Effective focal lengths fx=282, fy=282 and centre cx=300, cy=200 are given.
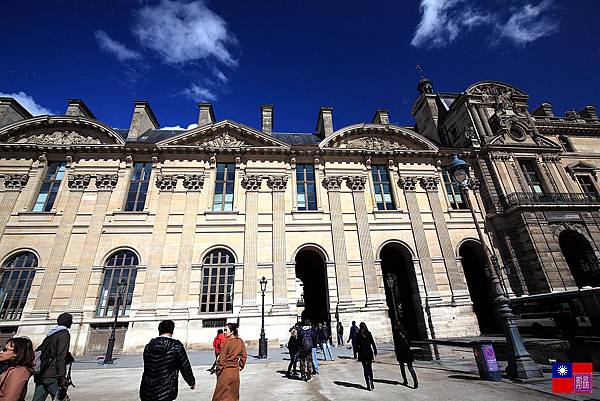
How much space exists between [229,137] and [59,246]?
40.9ft

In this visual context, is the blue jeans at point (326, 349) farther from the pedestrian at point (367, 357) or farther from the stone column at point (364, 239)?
the stone column at point (364, 239)

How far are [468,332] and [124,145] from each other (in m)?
25.3

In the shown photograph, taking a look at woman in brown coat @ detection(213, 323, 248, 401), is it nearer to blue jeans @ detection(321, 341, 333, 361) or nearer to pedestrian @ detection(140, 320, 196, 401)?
pedestrian @ detection(140, 320, 196, 401)

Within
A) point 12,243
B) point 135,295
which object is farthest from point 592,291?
point 12,243

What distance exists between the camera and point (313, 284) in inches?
858

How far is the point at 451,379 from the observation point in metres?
7.71

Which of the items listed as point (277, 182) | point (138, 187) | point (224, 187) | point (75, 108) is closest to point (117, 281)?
point (138, 187)

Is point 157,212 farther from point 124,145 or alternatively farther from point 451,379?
point 451,379

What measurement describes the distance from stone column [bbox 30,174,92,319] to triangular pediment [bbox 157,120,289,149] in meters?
7.41

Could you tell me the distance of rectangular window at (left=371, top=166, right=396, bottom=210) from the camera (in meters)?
20.8

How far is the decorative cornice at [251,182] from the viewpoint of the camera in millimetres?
19672

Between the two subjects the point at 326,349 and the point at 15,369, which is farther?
the point at 326,349

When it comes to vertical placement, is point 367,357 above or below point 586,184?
below
